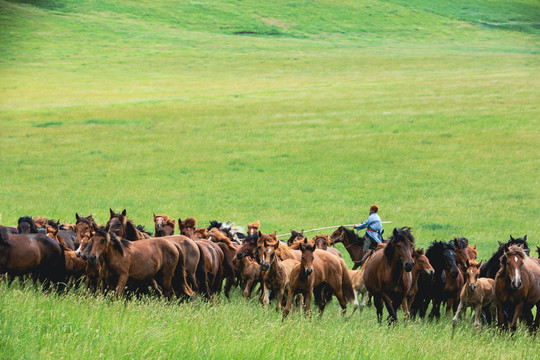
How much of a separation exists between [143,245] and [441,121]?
113ft

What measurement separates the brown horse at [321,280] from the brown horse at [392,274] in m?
0.63

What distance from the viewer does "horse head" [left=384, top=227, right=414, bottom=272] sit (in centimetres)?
1212

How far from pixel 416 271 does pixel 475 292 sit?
1.19 m

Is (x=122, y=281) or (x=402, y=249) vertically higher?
(x=402, y=249)

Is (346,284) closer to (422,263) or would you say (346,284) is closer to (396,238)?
(422,263)

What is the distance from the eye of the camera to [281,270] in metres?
13.3

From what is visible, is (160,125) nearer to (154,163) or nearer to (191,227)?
(154,163)

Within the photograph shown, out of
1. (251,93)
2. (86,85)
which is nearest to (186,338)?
(251,93)

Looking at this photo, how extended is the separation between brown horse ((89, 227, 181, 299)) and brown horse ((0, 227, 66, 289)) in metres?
1.42

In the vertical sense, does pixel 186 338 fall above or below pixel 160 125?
above

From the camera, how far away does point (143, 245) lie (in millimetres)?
12508

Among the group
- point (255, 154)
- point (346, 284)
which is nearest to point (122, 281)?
point (346, 284)

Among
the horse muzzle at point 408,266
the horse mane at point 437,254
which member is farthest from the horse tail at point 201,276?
the horse mane at point 437,254

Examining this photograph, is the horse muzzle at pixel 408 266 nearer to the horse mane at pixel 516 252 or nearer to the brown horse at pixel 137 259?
the horse mane at pixel 516 252
